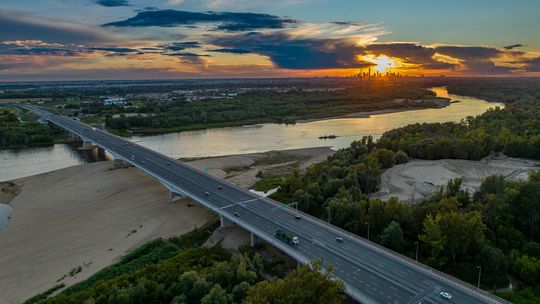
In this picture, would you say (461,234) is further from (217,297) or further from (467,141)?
(467,141)

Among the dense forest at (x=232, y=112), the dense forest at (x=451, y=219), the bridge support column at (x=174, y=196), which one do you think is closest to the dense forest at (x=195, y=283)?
the dense forest at (x=451, y=219)

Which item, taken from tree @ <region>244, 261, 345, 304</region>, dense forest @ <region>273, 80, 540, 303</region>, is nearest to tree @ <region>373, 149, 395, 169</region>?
dense forest @ <region>273, 80, 540, 303</region>

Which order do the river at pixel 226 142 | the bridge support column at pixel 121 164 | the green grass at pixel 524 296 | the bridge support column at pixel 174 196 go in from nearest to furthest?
1. the green grass at pixel 524 296
2. the bridge support column at pixel 174 196
3. the bridge support column at pixel 121 164
4. the river at pixel 226 142

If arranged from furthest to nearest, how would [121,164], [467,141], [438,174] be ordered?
[121,164] → [467,141] → [438,174]

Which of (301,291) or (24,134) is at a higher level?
(301,291)

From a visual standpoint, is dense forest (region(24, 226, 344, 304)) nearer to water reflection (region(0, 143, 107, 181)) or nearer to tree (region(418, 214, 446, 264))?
tree (region(418, 214, 446, 264))

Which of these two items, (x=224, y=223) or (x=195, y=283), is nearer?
(x=195, y=283)

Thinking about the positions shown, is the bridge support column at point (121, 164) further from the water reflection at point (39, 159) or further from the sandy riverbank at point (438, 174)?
the sandy riverbank at point (438, 174)

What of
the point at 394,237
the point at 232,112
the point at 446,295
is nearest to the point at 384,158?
the point at 394,237
